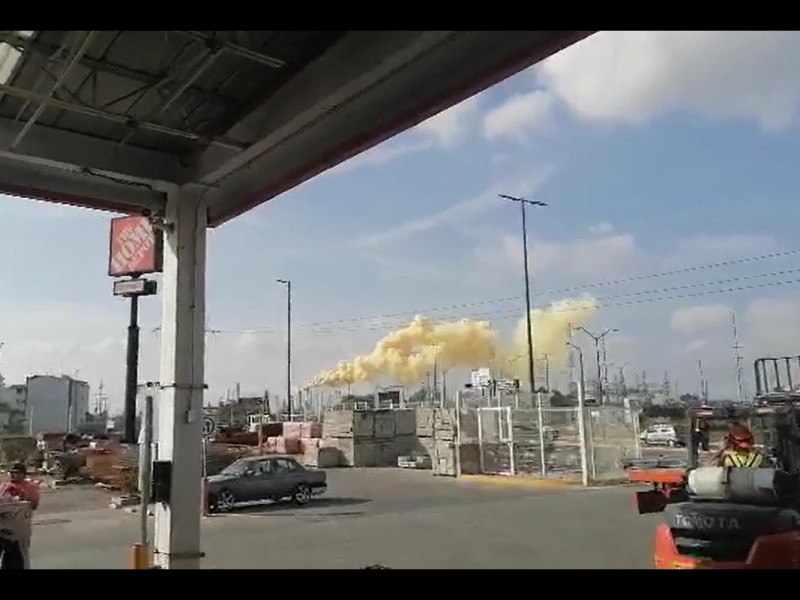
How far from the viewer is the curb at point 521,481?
23.8 m

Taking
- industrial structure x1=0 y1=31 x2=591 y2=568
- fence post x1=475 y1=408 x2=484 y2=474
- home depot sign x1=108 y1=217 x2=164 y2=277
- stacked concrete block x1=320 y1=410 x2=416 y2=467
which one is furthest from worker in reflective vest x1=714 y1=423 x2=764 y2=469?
stacked concrete block x1=320 y1=410 x2=416 y2=467

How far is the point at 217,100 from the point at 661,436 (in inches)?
1669

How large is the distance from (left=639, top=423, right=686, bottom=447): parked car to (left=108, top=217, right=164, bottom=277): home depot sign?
32.9 meters

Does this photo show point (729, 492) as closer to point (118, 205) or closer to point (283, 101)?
point (283, 101)

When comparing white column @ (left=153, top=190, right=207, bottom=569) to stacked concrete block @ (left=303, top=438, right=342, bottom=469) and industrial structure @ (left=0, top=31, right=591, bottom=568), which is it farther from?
stacked concrete block @ (left=303, top=438, right=342, bottom=469)

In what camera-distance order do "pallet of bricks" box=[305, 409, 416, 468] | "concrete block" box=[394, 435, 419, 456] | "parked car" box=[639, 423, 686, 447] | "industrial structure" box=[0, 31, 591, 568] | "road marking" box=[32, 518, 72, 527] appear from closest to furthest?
1. "industrial structure" box=[0, 31, 591, 568]
2. "road marking" box=[32, 518, 72, 527]
3. "pallet of bricks" box=[305, 409, 416, 468]
4. "concrete block" box=[394, 435, 419, 456]
5. "parked car" box=[639, 423, 686, 447]

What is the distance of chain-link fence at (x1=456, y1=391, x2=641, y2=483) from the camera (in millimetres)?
24609

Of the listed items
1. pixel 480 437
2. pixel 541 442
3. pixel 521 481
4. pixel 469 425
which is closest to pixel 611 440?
pixel 541 442

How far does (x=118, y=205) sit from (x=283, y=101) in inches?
130

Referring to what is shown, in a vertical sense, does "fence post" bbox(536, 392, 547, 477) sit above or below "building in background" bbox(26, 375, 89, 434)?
below

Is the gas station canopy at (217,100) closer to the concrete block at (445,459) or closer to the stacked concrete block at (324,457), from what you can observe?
the concrete block at (445,459)

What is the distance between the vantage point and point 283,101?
7.32 metres

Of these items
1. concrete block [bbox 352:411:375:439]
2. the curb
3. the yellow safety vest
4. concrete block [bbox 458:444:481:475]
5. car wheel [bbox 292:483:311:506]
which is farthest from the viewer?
concrete block [bbox 352:411:375:439]

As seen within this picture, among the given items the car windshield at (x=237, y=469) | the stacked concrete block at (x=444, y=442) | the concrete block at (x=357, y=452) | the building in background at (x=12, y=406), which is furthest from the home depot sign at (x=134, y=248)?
the building in background at (x=12, y=406)
